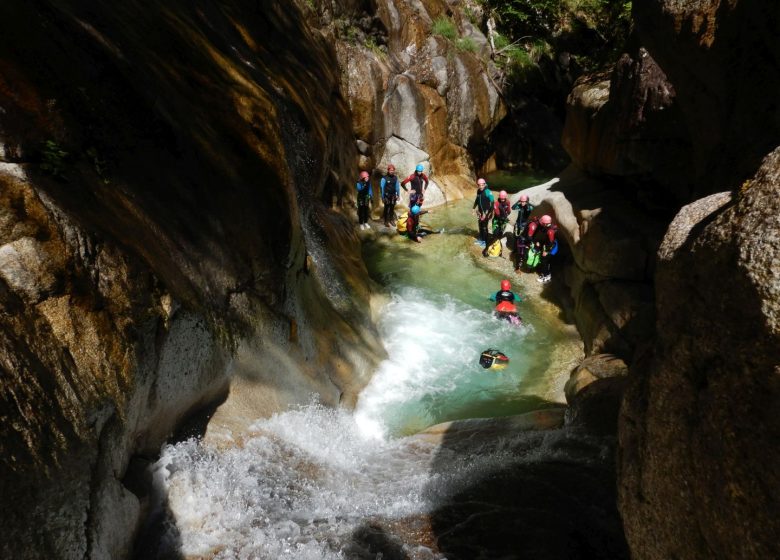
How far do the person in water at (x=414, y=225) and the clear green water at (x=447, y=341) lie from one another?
11.1 inches

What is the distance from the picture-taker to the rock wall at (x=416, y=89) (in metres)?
15.0

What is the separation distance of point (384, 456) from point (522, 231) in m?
7.50

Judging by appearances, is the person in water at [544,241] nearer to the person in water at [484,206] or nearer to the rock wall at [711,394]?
the person in water at [484,206]

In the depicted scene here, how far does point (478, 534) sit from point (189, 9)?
6.60 m

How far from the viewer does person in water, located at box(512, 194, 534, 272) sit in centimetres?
1132

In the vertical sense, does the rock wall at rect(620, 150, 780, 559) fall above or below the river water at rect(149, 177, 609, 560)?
above

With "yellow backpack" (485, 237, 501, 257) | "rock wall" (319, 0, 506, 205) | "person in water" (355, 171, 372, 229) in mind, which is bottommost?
"yellow backpack" (485, 237, 501, 257)

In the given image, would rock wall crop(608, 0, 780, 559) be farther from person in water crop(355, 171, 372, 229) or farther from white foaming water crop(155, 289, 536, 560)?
person in water crop(355, 171, 372, 229)

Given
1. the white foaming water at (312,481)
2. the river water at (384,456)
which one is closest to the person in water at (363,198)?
the river water at (384,456)

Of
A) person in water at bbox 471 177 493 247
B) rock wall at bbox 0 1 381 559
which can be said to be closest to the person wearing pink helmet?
person in water at bbox 471 177 493 247

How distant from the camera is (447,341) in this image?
29.8 ft

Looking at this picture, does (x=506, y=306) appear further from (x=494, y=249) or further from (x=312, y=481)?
(x=312, y=481)

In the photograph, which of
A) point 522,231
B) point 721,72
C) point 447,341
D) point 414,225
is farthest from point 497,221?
point 721,72

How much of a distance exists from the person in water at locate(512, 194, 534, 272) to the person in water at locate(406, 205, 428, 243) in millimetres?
2556
